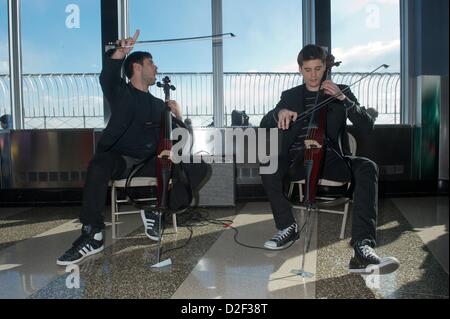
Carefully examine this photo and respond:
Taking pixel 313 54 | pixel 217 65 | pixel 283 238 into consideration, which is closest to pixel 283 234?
pixel 283 238

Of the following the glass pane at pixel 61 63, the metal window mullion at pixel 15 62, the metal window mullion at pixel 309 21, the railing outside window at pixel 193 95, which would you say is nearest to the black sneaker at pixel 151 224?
the railing outside window at pixel 193 95

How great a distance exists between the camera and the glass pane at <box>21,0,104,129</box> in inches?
159

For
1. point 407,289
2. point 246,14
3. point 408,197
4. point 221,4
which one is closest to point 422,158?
point 408,197

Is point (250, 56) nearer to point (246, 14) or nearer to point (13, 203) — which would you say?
point (246, 14)

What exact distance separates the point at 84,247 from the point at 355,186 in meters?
1.38

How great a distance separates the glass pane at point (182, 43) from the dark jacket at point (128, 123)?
169 cm

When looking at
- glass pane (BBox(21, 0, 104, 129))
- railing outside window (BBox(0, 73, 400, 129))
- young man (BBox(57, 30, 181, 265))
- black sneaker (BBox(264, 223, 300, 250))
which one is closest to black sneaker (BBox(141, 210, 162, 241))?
young man (BBox(57, 30, 181, 265))

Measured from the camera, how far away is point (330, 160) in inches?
86.2

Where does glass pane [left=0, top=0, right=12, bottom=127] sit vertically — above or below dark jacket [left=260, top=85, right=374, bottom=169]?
above

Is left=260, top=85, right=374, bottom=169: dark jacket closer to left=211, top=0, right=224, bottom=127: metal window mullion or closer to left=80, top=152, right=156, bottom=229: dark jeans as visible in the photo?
left=80, top=152, right=156, bottom=229: dark jeans

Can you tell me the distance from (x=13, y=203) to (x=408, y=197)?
370 cm

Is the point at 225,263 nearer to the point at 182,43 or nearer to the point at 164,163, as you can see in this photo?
the point at 164,163

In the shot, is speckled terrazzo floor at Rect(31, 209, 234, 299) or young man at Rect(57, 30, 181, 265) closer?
speckled terrazzo floor at Rect(31, 209, 234, 299)
